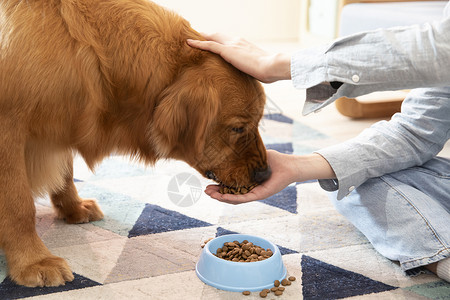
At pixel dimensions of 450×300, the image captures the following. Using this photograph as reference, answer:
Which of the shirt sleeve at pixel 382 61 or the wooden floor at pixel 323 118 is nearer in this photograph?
the shirt sleeve at pixel 382 61

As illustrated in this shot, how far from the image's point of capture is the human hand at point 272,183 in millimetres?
1642

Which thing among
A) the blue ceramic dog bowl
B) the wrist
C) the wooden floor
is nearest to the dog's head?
the wrist

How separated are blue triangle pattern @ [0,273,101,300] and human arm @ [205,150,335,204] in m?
0.45

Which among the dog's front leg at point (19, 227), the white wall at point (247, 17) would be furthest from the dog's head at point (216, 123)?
the white wall at point (247, 17)

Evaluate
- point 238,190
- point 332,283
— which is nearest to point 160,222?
point 238,190

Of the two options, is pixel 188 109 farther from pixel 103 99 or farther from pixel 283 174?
pixel 283 174

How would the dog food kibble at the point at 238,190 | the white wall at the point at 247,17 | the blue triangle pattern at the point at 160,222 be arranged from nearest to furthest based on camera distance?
the dog food kibble at the point at 238,190 < the blue triangle pattern at the point at 160,222 < the white wall at the point at 247,17

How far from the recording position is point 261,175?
1649 millimetres

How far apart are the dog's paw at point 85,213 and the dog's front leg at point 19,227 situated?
1.07ft

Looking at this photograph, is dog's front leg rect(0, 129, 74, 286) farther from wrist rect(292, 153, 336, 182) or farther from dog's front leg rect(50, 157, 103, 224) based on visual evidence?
wrist rect(292, 153, 336, 182)

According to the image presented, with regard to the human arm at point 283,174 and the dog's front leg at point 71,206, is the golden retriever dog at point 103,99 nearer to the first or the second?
the human arm at point 283,174

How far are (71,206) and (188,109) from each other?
697mm

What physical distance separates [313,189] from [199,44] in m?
0.99

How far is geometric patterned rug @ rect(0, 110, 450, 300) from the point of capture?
59.9 inches
